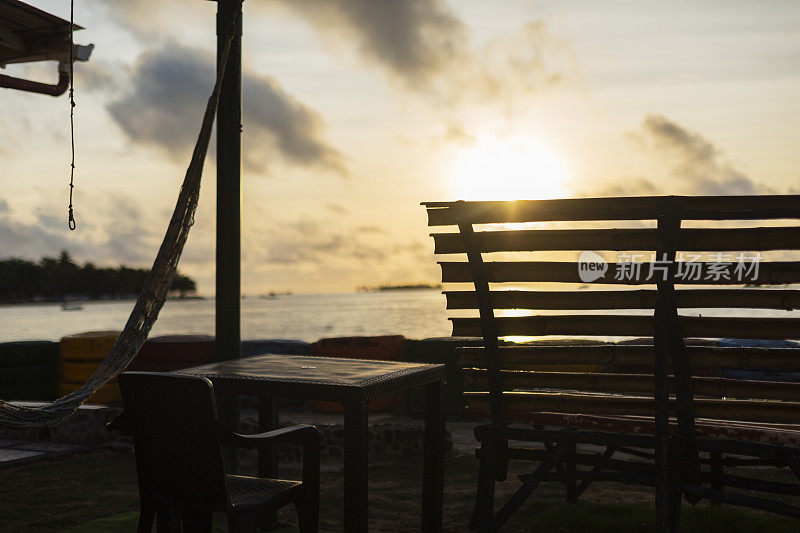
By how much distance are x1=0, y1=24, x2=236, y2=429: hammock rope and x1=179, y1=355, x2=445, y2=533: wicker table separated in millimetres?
993

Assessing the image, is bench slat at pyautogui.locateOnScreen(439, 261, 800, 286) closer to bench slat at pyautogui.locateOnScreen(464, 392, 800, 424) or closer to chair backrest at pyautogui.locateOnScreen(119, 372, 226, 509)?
bench slat at pyautogui.locateOnScreen(464, 392, 800, 424)

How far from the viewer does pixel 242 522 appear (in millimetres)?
2506

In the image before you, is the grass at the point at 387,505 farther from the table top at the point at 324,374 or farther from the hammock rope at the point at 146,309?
the table top at the point at 324,374

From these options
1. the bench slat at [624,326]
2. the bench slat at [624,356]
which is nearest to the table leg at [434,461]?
the bench slat at [624,356]

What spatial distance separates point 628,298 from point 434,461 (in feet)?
4.07

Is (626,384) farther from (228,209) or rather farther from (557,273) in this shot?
(228,209)

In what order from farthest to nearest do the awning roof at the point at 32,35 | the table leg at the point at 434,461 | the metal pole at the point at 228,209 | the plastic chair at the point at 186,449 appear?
the awning roof at the point at 32,35 → the metal pole at the point at 228,209 → the table leg at the point at 434,461 → the plastic chair at the point at 186,449

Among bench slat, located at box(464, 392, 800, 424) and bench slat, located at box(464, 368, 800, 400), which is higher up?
bench slat, located at box(464, 368, 800, 400)

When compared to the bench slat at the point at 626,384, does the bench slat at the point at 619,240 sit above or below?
above

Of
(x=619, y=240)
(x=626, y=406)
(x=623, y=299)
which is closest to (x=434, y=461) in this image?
(x=626, y=406)

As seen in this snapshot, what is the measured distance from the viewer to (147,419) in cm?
254

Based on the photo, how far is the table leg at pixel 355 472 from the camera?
282 centimetres

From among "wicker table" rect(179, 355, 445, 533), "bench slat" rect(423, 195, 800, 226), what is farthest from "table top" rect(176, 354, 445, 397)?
"bench slat" rect(423, 195, 800, 226)

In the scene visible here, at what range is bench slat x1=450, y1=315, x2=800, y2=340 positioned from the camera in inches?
122
